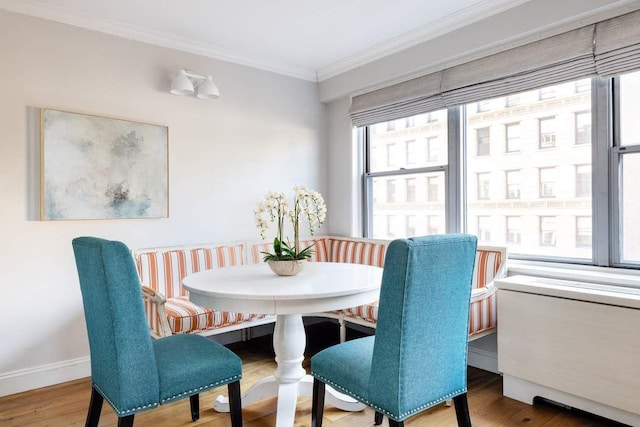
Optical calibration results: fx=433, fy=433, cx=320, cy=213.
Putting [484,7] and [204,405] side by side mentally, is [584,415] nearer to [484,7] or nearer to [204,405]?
[204,405]

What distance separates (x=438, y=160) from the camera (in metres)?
3.44

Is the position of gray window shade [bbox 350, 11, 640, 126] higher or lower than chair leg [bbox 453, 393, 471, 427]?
higher

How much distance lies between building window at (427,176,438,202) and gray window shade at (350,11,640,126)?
54cm

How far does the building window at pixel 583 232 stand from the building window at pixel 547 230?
5.6 inches

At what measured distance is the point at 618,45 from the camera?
232cm

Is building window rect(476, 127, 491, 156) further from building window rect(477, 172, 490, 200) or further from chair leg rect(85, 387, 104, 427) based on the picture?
chair leg rect(85, 387, 104, 427)

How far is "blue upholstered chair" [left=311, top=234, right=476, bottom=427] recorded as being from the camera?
1475 mm

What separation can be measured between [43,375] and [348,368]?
2.21 meters

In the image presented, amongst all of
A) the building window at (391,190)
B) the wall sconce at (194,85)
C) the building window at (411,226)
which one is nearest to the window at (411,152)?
the building window at (391,190)

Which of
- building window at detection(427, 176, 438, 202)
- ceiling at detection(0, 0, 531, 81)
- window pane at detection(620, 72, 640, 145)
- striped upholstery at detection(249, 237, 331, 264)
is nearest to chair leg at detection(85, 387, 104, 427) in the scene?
→ striped upholstery at detection(249, 237, 331, 264)

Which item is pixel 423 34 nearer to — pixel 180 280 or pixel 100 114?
pixel 100 114

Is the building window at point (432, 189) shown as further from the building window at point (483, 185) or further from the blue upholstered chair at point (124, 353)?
the blue upholstered chair at point (124, 353)

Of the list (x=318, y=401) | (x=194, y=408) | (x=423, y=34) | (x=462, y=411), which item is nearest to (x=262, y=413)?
(x=194, y=408)

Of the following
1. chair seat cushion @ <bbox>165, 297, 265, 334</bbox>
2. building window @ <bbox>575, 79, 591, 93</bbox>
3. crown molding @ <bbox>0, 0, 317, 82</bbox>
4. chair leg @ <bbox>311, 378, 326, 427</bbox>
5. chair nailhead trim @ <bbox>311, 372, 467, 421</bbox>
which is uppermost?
crown molding @ <bbox>0, 0, 317, 82</bbox>
